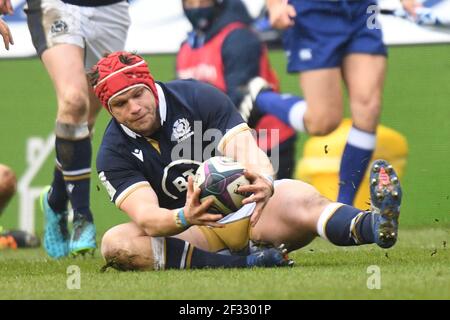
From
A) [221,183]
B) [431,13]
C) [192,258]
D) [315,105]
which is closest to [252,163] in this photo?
[221,183]

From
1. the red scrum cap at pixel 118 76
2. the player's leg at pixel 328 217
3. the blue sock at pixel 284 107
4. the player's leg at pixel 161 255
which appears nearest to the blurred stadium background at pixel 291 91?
the blue sock at pixel 284 107

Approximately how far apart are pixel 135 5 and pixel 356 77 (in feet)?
6.79

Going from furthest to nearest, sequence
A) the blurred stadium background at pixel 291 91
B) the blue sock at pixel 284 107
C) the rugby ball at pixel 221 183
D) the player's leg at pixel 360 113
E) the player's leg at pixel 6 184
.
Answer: the blurred stadium background at pixel 291 91 < the blue sock at pixel 284 107 < the player's leg at pixel 360 113 < the player's leg at pixel 6 184 < the rugby ball at pixel 221 183

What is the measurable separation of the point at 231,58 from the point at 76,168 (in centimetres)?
204

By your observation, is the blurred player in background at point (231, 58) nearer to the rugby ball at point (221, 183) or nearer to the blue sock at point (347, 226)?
the blue sock at point (347, 226)

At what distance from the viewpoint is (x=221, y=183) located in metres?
5.24

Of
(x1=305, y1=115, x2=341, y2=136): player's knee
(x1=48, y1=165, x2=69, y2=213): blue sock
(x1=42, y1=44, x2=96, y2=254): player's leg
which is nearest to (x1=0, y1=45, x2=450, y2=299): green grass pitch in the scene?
(x1=42, y1=44, x2=96, y2=254): player's leg

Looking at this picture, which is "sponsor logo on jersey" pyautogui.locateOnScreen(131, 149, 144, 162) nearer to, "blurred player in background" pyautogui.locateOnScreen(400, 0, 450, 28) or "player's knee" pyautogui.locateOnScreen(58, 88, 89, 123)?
"player's knee" pyautogui.locateOnScreen(58, 88, 89, 123)

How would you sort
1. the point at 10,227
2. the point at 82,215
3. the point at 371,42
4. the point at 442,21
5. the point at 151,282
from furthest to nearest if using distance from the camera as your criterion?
Answer: the point at 10,227 → the point at 442,21 → the point at 371,42 → the point at 82,215 → the point at 151,282

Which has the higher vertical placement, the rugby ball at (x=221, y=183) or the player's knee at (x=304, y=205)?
the rugby ball at (x=221, y=183)

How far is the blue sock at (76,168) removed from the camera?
7.21m
